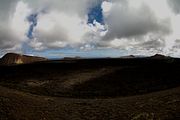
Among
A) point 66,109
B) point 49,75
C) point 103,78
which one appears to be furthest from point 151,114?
point 49,75

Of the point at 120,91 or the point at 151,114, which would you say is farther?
the point at 120,91

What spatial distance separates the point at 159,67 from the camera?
159ft

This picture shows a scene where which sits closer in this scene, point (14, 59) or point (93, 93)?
point (93, 93)

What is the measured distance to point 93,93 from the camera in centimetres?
3272

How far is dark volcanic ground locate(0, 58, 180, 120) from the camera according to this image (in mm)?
20250

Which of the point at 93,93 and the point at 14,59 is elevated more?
the point at 14,59

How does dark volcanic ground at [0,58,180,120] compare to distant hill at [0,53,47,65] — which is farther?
distant hill at [0,53,47,65]

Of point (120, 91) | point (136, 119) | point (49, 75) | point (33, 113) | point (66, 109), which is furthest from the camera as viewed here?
point (49, 75)

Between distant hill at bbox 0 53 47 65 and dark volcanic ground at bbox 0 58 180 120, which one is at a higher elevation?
distant hill at bbox 0 53 47 65

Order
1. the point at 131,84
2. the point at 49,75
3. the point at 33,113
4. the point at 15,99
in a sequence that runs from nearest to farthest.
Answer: the point at 33,113 → the point at 15,99 → the point at 131,84 → the point at 49,75

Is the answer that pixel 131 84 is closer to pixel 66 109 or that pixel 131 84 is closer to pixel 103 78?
pixel 103 78

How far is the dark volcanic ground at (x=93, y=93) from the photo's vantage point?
66.4 feet

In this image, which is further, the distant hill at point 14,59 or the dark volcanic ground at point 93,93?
the distant hill at point 14,59

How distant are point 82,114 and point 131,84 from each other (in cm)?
1722
